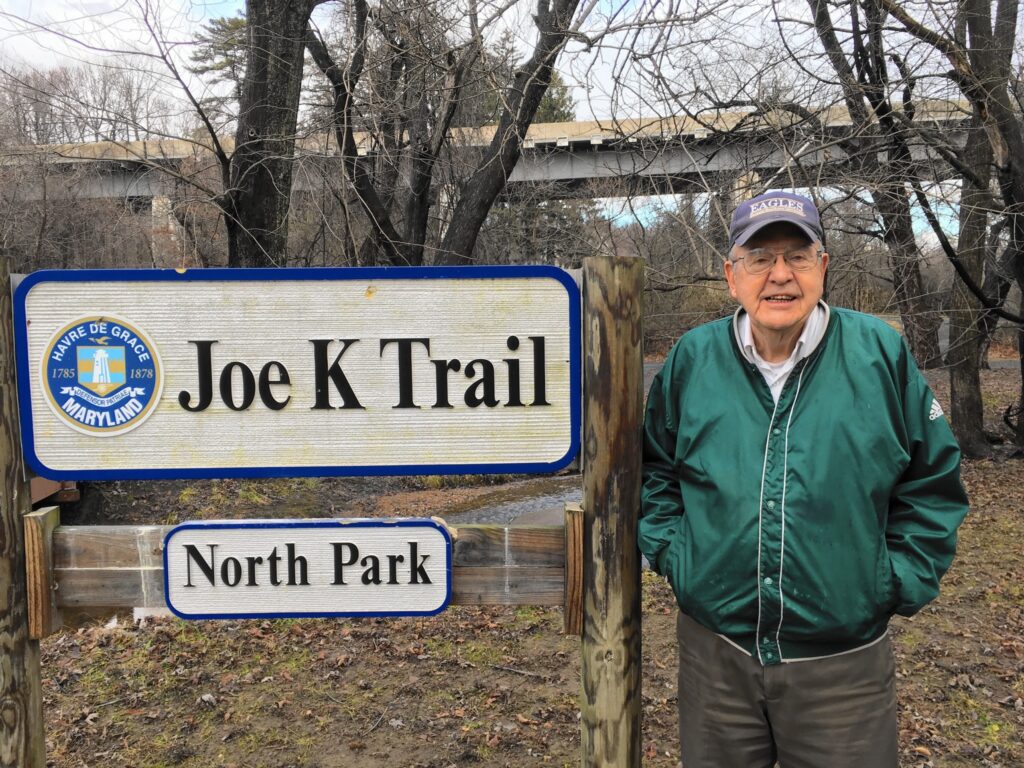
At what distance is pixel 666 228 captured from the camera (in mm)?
7203

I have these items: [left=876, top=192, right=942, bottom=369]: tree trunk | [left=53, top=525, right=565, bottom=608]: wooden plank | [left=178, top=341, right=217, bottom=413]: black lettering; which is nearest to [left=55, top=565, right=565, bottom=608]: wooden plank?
[left=53, top=525, right=565, bottom=608]: wooden plank

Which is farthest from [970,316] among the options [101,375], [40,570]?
[40,570]

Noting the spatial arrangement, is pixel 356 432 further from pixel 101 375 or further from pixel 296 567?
pixel 101 375

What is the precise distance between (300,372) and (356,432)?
9.0 inches

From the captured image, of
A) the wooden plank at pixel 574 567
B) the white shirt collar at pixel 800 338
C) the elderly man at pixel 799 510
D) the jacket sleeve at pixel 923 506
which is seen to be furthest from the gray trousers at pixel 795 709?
the white shirt collar at pixel 800 338

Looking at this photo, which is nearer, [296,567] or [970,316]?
[296,567]

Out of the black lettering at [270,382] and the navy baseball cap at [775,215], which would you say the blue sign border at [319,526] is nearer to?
the black lettering at [270,382]

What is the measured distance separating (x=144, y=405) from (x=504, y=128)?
6.25 m

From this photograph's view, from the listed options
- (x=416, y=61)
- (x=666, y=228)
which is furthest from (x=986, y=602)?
(x=416, y=61)

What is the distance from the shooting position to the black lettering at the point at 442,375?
212cm

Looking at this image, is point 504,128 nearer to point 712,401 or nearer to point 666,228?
point 666,228

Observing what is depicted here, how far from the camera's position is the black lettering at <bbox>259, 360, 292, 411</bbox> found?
2.11 metres

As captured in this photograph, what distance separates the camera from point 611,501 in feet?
6.88

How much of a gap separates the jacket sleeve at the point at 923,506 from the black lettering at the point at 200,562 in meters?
1.76
